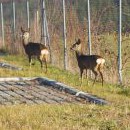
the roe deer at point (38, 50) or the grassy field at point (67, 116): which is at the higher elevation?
the roe deer at point (38, 50)

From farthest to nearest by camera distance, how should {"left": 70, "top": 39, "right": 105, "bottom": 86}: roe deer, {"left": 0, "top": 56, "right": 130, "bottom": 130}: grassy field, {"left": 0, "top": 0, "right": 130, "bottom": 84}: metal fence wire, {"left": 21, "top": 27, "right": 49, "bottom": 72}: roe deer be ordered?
{"left": 21, "top": 27, "right": 49, "bottom": 72}: roe deer → {"left": 0, "top": 0, "right": 130, "bottom": 84}: metal fence wire → {"left": 70, "top": 39, "right": 105, "bottom": 86}: roe deer → {"left": 0, "top": 56, "right": 130, "bottom": 130}: grassy field

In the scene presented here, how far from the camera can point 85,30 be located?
18.5m

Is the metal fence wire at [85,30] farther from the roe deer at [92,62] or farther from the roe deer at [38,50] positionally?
the roe deer at [38,50]

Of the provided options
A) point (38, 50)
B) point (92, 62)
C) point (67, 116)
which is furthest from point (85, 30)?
point (67, 116)

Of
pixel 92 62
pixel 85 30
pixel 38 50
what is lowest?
pixel 92 62

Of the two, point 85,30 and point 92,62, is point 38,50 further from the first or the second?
point 92,62

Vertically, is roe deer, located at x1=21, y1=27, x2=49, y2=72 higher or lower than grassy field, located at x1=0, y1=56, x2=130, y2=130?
higher

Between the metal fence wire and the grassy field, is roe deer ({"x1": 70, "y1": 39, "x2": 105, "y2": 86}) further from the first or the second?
the grassy field

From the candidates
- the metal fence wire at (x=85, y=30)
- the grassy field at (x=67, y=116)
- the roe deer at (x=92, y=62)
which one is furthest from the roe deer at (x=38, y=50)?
the grassy field at (x=67, y=116)

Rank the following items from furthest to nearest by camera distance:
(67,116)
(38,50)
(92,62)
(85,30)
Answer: (85,30), (38,50), (92,62), (67,116)

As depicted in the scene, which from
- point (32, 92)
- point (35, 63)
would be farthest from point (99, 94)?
point (35, 63)

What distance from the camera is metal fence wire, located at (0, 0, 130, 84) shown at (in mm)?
15977

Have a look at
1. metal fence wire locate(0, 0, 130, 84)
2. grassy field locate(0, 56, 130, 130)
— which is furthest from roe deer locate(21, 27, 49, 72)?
grassy field locate(0, 56, 130, 130)

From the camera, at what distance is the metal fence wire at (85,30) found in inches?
629
